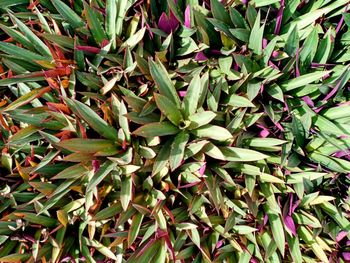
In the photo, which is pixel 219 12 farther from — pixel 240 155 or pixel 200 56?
pixel 240 155

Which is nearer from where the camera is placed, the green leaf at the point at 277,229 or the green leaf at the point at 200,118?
the green leaf at the point at 200,118

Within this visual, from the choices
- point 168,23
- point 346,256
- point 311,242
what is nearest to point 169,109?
point 168,23

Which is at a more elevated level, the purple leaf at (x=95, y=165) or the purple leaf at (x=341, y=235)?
the purple leaf at (x=95, y=165)

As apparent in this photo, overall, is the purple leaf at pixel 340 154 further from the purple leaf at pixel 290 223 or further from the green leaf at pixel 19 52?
the green leaf at pixel 19 52

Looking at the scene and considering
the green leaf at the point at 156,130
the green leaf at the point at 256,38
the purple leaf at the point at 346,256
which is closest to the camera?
the green leaf at the point at 156,130

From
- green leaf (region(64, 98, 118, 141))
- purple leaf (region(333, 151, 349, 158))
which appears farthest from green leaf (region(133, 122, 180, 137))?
purple leaf (region(333, 151, 349, 158))

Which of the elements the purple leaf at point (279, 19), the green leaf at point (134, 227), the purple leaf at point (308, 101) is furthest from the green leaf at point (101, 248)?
the purple leaf at point (279, 19)

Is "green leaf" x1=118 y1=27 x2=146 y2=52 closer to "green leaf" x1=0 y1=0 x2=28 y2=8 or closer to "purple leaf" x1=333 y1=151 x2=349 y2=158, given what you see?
"green leaf" x1=0 y1=0 x2=28 y2=8
